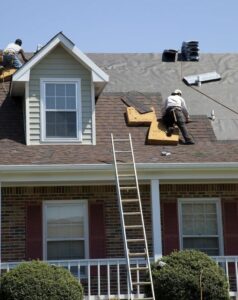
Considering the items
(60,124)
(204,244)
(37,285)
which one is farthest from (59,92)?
(37,285)

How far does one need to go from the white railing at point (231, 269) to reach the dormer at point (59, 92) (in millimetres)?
3998

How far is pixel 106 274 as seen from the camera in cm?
1576

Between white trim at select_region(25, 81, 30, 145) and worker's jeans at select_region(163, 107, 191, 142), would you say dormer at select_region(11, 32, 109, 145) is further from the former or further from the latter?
worker's jeans at select_region(163, 107, 191, 142)

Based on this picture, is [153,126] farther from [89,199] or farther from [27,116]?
[27,116]

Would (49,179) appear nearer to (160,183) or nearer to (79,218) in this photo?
(79,218)

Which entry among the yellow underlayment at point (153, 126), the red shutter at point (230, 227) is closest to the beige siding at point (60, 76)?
the yellow underlayment at point (153, 126)

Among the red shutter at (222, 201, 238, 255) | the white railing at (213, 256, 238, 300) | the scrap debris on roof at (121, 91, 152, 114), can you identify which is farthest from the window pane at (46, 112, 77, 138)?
the white railing at (213, 256, 238, 300)

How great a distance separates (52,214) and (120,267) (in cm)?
186

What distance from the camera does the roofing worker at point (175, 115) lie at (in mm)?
16734

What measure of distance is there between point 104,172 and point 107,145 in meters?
1.65

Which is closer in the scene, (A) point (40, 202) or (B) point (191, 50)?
(A) point (40, 202)

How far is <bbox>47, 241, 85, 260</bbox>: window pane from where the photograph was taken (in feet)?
52.1

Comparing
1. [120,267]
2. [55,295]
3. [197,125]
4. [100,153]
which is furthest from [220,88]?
[55,295]

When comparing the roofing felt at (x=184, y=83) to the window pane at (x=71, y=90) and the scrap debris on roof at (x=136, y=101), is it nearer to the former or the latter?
the scrap debris on roof at (x=136, y=101)
